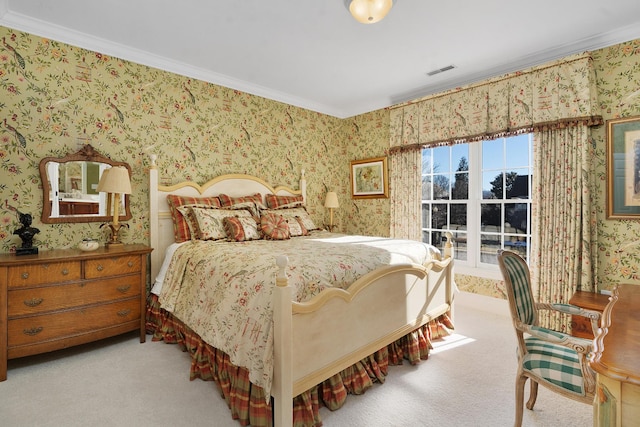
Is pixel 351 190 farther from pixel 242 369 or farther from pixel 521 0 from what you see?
pixel 242 369

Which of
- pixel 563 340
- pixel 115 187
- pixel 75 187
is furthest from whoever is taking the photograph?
pixel 75 187

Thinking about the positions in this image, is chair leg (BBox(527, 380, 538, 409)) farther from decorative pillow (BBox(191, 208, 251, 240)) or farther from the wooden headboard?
the wooden headboard

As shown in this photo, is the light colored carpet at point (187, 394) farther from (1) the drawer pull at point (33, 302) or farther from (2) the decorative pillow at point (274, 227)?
(2) the decorative pillow at point (274, 227)

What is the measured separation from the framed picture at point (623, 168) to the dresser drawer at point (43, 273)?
453cm

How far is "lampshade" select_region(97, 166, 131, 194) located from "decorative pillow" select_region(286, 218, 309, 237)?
63.6 inches

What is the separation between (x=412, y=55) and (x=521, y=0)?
101cm

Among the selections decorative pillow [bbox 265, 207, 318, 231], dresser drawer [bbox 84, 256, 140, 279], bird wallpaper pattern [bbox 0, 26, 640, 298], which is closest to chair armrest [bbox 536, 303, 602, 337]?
bird wallpaper pattern [bbox 0, 26, 640, 298]

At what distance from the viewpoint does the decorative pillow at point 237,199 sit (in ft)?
11.8

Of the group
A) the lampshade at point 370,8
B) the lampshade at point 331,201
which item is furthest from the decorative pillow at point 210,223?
the lampshade at point 370,8

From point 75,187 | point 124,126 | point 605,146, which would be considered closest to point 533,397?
point 605,146

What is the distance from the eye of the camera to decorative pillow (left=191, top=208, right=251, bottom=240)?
3.01 meters

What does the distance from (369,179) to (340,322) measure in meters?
3.24

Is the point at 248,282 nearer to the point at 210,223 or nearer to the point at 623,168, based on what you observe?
the point at 210,223

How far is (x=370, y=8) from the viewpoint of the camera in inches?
→ 82.0
